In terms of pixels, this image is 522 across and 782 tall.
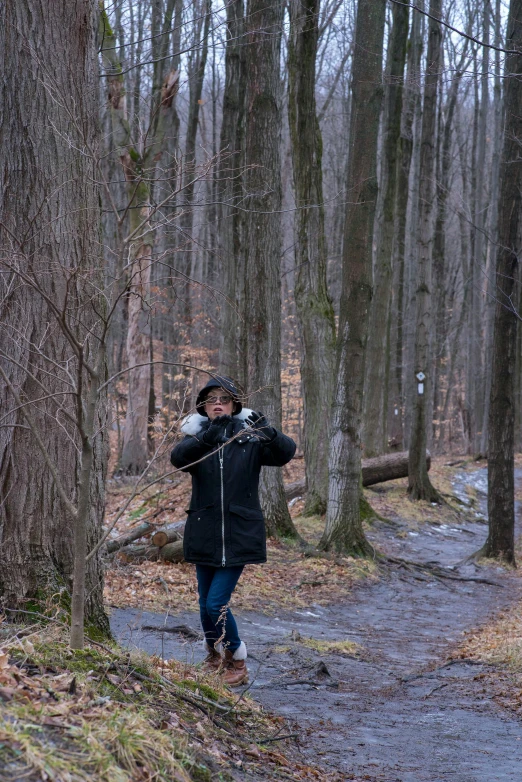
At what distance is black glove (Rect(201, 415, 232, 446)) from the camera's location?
17.1 ft

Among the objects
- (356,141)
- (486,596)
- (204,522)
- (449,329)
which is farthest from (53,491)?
(449,329)

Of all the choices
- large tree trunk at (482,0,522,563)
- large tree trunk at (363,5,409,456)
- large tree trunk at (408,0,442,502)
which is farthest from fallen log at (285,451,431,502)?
large tree trunk at (482,0,522,563)

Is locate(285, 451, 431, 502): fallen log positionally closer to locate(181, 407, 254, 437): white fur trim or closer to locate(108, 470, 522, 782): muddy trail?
locate(108, 470, 522, 782): muddy trail

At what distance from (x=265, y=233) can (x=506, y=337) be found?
4.01 m

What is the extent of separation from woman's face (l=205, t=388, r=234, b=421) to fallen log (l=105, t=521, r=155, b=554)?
5.28m

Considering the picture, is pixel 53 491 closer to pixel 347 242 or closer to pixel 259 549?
pixel 259 549

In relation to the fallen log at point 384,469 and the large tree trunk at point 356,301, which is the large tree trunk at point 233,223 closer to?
the large tree trunk at point 356,301

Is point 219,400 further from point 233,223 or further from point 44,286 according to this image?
point 233,223

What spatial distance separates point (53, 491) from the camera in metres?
4.87

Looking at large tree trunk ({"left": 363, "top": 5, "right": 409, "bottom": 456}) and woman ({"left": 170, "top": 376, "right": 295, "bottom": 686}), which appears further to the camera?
large tree trunk ({"left": 363, "top": 5, "right": 409, "bottom": 456})

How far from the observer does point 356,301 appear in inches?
463

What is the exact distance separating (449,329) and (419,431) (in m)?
21.4

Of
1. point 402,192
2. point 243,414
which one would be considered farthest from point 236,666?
point 402,192

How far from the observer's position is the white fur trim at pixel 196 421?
5289mm
